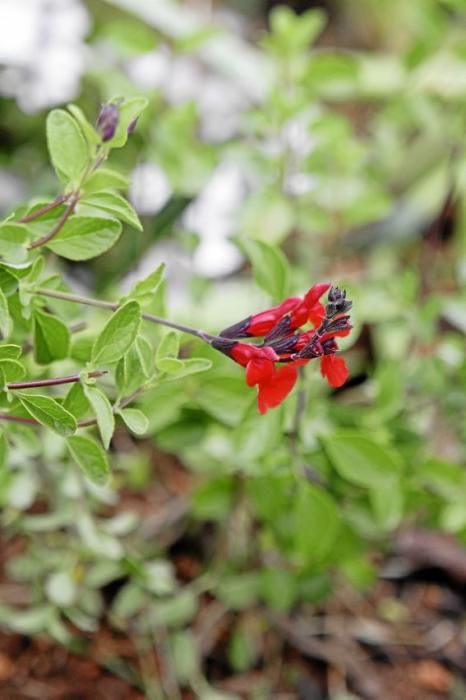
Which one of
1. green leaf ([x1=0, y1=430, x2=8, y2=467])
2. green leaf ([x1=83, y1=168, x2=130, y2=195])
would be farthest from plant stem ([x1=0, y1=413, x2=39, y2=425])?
green leaf ([x1=83, y1=168, x2=130, y2=195])

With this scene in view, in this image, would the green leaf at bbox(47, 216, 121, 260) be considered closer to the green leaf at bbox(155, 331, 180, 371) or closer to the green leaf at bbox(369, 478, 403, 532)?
the green leaf at bbox(155, 331, 180, 371)

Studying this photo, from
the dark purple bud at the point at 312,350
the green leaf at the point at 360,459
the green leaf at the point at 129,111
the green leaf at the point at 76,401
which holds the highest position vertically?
the green leaf at the point at 129,111

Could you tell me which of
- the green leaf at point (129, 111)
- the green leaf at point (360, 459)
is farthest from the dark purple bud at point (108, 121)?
the green leaf at point (360, 459)

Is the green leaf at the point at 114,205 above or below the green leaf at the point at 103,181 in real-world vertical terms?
below

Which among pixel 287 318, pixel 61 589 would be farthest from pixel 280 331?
pixel 61 589

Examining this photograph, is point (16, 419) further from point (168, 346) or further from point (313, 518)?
point (313, 518)

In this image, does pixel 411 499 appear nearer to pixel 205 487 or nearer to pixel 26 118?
pixel 205 487

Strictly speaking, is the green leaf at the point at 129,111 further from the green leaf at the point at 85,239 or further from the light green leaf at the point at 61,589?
the light green leaf at the point at 61,589
